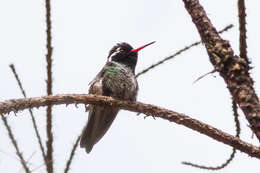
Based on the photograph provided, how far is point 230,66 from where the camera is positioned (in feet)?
5.51

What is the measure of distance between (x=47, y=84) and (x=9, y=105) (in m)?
0.23

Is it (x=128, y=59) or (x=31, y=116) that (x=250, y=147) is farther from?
(x=128, y=59)

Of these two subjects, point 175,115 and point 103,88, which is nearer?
point 175,115

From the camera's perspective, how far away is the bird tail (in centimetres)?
437

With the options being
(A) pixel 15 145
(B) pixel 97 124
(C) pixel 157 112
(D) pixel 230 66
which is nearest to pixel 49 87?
(A) pixel 15 145

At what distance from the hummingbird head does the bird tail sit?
0.75 meters

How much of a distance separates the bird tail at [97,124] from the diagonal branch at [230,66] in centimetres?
269

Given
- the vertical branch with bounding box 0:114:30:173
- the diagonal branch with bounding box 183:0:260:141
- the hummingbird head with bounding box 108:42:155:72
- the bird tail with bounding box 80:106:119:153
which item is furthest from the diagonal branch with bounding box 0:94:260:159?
the hummingbird head with bounding box 108:42:155:72

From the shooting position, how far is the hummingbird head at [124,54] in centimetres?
513

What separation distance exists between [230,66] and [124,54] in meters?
3.59

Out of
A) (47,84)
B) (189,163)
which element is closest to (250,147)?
(189,163)

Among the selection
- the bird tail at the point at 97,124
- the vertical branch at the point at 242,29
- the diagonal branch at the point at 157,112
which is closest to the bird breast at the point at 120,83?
the bird tail at the point at 97,124

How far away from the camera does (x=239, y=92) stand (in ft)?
5.24

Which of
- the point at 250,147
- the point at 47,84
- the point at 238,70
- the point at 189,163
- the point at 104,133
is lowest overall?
the point at 104,133
